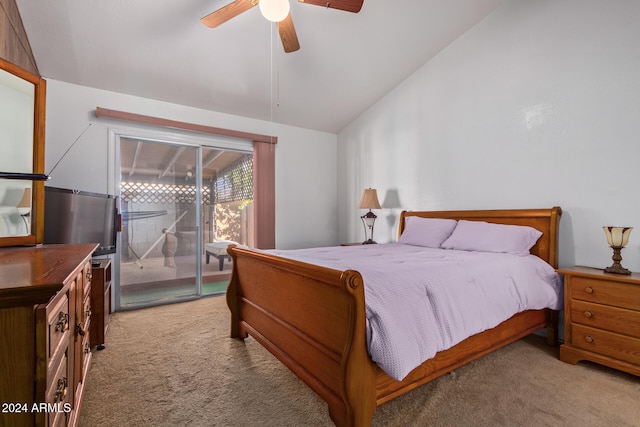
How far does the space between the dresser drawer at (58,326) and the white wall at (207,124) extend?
2395 millimetres

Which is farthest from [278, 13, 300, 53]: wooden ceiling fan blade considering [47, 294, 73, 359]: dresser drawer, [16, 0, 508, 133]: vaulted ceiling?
[47, 294, 73, 359]: dresser drawer

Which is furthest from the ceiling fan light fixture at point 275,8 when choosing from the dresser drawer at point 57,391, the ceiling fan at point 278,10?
the dresser drawer at point 57,391

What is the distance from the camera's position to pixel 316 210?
187 inches

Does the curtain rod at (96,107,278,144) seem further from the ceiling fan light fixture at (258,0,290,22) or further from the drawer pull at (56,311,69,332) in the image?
the drawer pull at (56,311,69,332)

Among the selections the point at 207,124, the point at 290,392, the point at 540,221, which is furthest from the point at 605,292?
the point at 207,124

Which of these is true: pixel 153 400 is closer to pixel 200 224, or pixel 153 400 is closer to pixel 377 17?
pixel 200 224

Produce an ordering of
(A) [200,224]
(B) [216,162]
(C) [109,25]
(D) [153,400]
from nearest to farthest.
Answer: (D) [153,400], (C) [109,25], (A) [200,224], (B) [216,162]

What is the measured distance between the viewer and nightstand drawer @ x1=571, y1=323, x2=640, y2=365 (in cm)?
184

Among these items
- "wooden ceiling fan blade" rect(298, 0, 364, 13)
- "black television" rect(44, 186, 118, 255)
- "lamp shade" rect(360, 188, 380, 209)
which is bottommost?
"black television" rect(44, 186, 118, 255)

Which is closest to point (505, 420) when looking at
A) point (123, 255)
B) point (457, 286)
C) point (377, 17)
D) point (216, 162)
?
point (457, 286)

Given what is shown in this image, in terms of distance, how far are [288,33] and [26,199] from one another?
1.97 m

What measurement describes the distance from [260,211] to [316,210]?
38.9 inches

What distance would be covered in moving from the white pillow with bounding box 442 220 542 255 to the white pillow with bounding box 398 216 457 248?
0.09 metres

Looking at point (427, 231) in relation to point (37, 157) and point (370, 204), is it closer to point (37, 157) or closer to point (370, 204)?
point (370, 204)
